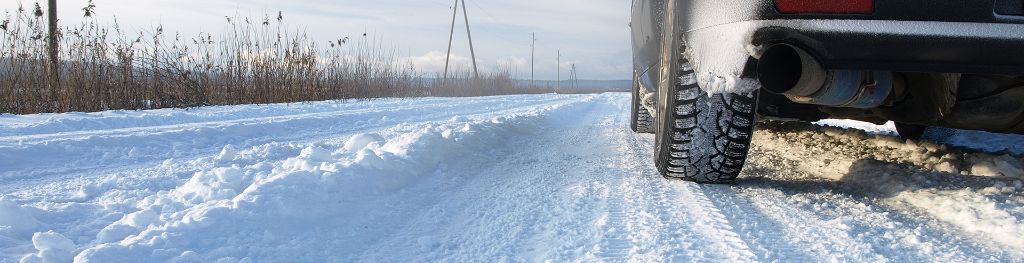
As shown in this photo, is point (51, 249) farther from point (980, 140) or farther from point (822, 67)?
point (980, 140)

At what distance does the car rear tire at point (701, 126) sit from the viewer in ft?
7.15

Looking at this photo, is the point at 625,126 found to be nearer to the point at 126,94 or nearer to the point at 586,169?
the point at 586,169

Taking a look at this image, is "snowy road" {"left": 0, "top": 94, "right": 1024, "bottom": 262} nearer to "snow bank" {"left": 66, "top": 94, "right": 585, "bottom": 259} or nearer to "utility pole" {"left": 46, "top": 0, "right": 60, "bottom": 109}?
"snow bank" {"left": 66, "top": 94, "right": 585, "bottom": 259}

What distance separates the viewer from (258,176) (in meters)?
2.29

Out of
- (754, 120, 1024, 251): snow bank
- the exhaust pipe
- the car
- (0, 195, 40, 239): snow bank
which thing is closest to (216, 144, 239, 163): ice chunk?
(0, 195, 40, 239): snow bank

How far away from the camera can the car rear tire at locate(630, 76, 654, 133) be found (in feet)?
16.2

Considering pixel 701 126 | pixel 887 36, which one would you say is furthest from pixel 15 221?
pixel 887 36

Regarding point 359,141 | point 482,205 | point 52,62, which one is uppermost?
point 52,62

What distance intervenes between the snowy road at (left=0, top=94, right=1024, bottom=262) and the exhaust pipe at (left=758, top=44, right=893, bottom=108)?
1.22 ft

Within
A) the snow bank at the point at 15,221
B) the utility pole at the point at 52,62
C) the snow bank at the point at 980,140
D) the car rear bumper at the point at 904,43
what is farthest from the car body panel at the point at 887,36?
the utility pole at the point at 52,62

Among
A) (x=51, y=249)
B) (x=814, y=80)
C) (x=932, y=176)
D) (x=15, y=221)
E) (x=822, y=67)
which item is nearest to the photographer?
(x=51, y=249)

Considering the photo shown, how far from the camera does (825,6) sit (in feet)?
5.58

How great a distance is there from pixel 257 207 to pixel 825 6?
162 cm

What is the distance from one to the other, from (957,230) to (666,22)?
118 cm
